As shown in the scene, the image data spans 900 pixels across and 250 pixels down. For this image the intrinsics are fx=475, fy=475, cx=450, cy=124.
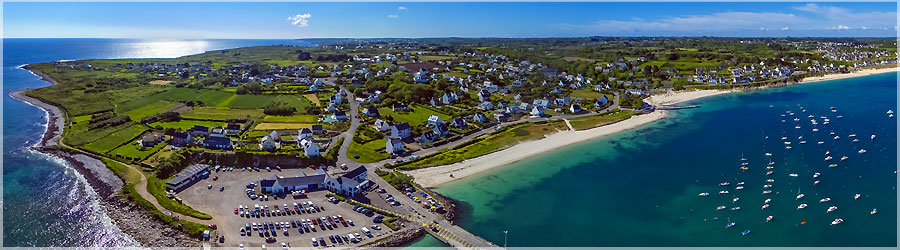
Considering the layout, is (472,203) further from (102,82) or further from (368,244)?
(102,82)

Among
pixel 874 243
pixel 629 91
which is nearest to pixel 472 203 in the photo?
pixel 874 243

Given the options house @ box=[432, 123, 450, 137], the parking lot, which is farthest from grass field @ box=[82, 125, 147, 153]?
house @ box=[432, 123, 450, 137]

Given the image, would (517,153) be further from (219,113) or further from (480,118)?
(219,113)

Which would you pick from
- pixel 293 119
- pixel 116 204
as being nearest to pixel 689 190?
pixel 116 204

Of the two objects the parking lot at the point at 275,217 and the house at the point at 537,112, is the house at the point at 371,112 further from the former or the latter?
the parking lot at the point at 275,217

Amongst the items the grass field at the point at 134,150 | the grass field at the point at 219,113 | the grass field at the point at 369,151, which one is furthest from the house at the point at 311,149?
the grass field at the point at 219,113

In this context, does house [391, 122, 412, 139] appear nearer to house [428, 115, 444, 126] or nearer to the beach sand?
house [428, 115, 444, 126]
